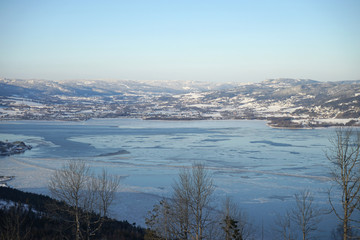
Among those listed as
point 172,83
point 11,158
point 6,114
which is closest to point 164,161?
point 11,158

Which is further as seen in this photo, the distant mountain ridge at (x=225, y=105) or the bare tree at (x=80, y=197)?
the distant mountain ridge at (x=225, y=105)

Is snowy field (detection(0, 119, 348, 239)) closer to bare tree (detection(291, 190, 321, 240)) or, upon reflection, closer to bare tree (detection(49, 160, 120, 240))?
bare tree (detection(291, 190, 321, 240))

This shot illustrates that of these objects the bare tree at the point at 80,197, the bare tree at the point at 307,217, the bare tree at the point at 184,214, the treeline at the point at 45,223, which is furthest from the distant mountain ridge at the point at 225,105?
the bare tree at the point at 184,214

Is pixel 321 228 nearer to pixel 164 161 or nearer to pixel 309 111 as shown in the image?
pixel 164 161

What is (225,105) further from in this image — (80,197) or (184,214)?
(184,214)

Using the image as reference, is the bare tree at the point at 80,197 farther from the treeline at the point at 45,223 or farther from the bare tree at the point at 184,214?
the bare tree at the point at 184,214

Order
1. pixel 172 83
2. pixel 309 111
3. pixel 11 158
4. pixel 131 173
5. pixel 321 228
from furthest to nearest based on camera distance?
1. pixel 172 83
2. pixel 309 111
3. pixel 11 158
4. pixel 131 173
5. pixel 321 228

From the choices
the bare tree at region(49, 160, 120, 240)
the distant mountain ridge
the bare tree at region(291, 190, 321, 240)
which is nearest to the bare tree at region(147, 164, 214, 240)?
the bare tree at region(49, 160, 120, 240)

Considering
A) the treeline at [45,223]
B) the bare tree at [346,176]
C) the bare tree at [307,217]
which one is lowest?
the treeline at [45,223]

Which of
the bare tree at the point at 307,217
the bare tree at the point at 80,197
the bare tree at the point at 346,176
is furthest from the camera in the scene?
the bare tree at the point at 307,217

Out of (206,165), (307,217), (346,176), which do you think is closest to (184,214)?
(346,176)

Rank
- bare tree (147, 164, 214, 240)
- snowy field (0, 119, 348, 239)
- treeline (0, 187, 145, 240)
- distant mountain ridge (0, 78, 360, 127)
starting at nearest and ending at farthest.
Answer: bare tree (147, 164, 214, 240), treeline (0, 187, 145, 240), snowy field (0, 119, 348, 239), distant mountain ridge (0, 78, 360, 127)
